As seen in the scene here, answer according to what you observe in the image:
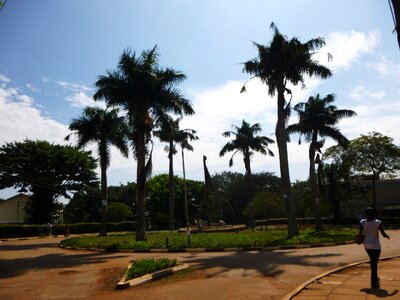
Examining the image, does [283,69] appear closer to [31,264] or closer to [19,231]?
[31,264]

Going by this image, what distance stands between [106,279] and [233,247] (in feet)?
29.5

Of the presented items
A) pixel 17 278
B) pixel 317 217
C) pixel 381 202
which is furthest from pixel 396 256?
pixel 381 202

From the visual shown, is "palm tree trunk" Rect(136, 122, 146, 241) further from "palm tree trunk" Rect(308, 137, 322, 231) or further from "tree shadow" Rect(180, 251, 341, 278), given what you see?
"palm tree trunk" Rect(308, 137, 322, 231)

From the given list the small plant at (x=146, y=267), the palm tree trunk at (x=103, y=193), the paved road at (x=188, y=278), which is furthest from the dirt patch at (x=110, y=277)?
the palm tree trunk at (x=103, y=193)

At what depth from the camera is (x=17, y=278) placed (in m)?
12.4

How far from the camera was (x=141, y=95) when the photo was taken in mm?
25250

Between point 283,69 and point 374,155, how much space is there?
26.2 metres

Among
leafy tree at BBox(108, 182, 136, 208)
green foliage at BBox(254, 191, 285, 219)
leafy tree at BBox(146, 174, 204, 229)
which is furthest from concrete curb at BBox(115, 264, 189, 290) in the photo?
leafy tree at BBox(108, 182, 136, 208)

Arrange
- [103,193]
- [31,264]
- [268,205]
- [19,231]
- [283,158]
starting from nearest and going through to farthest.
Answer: [31,264] → [283,158] → [103,193] → [19,231] → [268,205]

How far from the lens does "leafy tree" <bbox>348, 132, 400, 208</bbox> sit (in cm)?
4641

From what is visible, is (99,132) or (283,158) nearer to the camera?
(283,158)

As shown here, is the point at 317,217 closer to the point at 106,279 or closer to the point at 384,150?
the point at 384,150

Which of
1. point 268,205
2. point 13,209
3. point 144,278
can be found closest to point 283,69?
point 144,278

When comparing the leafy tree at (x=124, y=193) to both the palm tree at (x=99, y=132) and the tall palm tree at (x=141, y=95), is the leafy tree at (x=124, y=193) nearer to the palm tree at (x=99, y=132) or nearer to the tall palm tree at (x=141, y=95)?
the palm tree at (x=99, y=132)
